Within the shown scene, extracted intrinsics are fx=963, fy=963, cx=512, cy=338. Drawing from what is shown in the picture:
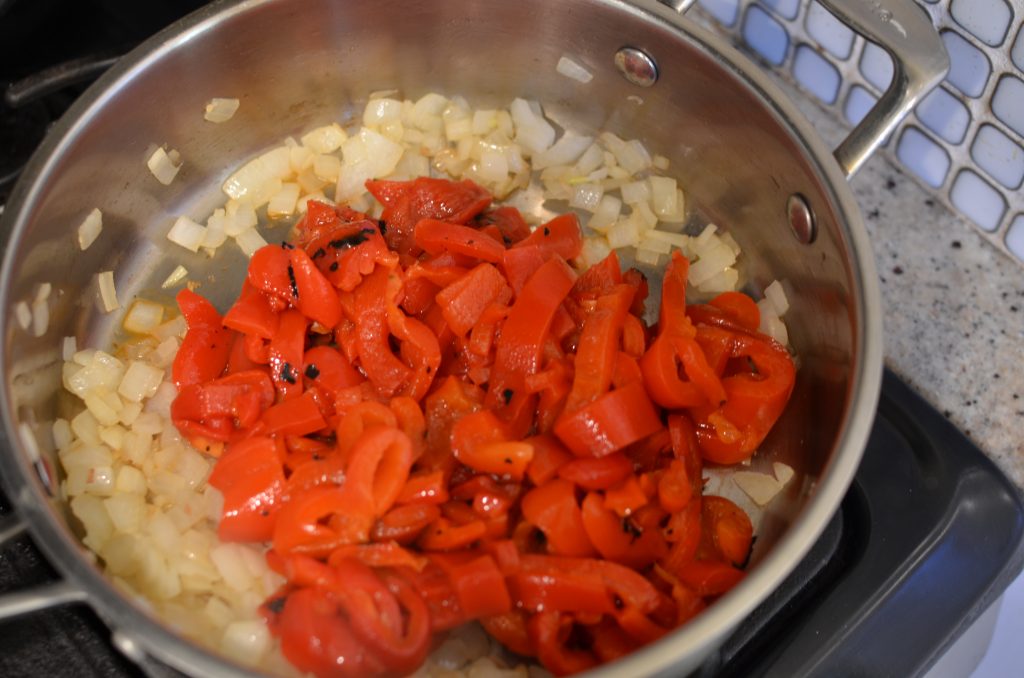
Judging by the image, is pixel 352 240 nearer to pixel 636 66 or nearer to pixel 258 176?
pixel 258 176

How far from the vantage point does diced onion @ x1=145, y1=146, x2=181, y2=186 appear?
175 cm

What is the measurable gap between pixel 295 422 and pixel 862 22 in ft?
3.39

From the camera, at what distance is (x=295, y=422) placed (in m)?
1.51

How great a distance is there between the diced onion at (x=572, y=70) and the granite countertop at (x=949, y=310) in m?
0.49

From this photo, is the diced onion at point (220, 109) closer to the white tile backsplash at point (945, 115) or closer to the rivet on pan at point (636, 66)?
the rivet on pan at point (636, 66)

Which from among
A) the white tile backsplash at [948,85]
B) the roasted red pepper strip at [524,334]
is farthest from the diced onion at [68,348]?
the white tile backsplash at [948,85]

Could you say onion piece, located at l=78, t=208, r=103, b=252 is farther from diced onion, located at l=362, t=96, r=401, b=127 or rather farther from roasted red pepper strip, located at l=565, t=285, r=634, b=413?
roasted red pepper strip, located at l=565, t=285, r=634, b=413

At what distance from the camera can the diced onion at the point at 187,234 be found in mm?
1798

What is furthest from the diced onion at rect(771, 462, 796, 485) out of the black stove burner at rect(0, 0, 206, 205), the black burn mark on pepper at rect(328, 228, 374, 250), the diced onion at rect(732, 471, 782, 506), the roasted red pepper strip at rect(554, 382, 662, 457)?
the black stove burner at rect(0, 0, 206, 205)

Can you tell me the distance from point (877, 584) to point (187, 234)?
1327 mm

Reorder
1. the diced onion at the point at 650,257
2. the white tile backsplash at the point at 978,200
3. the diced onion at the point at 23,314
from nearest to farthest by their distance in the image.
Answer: the diced onion at the point at 23,314, the white tile backsplash at the point at 978,200, the diced onion at the point at 650,257

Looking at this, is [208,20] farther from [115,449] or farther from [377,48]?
[115,449]

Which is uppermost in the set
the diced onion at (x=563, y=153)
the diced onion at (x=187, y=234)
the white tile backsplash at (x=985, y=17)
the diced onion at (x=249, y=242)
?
the white tile backsplash at (x=985, y=17)

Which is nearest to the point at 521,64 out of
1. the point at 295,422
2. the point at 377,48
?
the point at 377,48
